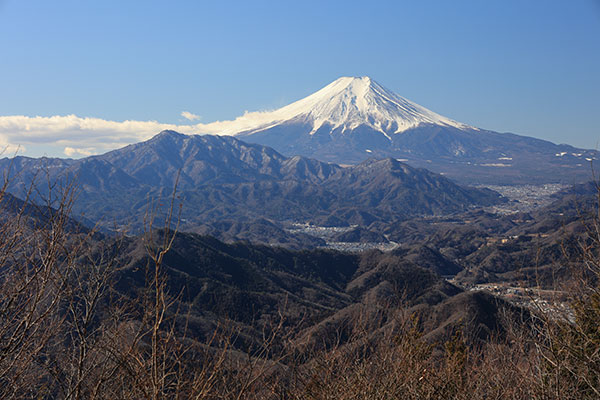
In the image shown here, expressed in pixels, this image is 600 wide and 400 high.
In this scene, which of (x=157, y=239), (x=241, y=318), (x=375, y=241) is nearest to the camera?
(x=241, y=318)

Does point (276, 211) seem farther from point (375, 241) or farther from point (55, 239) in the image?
point (55, 239)

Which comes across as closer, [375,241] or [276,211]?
[375,241]

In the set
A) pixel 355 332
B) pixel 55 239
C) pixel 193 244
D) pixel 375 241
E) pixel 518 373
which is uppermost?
pixel 55 239

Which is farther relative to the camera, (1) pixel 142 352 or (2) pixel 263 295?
(2) pixel 263 295

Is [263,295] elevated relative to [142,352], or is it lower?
lower

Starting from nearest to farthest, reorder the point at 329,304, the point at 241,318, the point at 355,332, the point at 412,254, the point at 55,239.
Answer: the point at 55,239 → the point at 355,332 → the point at 241,318 → the point at 329,304 → the point at 412,254

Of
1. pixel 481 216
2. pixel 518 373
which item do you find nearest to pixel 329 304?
pixel 518 373

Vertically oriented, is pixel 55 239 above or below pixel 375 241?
above

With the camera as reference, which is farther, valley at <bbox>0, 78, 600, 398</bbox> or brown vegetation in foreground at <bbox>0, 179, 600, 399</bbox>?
valley at <bbox>0, 78, 600, 398</bbox>

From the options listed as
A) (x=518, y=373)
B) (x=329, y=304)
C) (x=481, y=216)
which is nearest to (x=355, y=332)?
(x=518, y=373)

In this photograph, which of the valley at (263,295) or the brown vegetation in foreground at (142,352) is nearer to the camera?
the brown vegetation in foreground at (142,352)
